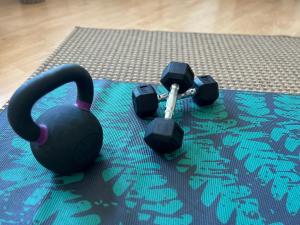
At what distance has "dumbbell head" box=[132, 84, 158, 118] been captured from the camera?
0.98 m

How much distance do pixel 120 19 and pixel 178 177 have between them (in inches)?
60.2

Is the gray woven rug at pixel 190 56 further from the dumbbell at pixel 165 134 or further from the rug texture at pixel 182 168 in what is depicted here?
the dumbbell at pixel 165 134

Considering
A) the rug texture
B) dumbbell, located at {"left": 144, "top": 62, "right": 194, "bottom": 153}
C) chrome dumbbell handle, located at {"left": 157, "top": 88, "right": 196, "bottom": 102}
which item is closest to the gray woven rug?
the rug texture

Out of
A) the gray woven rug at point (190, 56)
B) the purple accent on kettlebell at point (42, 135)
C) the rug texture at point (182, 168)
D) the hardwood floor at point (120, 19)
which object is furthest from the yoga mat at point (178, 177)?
the hardwood floor at point (120, 19)

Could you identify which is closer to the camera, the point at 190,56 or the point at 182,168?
the point at 182,168

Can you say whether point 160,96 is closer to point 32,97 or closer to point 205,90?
point 205,90

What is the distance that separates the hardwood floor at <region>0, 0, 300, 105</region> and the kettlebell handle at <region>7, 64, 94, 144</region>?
0.71 metres

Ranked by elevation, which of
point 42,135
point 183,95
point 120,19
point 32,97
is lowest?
point 120,19

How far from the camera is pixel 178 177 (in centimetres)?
82

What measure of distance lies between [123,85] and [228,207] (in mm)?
633

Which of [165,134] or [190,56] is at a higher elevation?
[165,134]

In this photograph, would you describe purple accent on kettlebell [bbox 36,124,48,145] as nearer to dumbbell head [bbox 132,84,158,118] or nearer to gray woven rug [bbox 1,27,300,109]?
dumbbell head [bbox 132,84,158,118]

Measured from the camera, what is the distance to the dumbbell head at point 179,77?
1013 millimetres

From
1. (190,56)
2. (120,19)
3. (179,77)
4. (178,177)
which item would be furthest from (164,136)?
(120,19)
